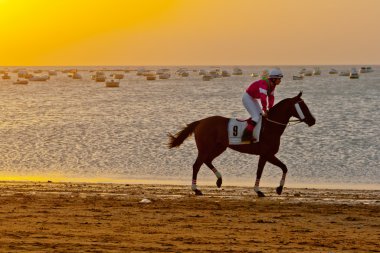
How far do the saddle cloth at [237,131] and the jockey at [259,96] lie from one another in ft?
0.27

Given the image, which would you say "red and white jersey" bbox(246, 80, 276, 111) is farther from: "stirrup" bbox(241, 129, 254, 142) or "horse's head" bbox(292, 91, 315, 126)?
"stirrup" bbox(241, 129, 254, 142)

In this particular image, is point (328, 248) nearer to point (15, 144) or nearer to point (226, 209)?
point (226, 209)

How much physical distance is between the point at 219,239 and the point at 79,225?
258cm

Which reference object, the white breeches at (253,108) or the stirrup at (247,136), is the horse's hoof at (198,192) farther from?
the white breeches at (253,108)

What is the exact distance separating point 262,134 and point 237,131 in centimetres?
56

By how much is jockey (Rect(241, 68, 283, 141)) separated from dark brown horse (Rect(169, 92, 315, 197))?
202 mm

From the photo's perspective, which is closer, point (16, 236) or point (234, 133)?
point (16, 236)

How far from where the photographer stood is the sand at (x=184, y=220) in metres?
13.1

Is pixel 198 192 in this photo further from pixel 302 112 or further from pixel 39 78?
pixel 39 78

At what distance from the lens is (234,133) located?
69.3 ft

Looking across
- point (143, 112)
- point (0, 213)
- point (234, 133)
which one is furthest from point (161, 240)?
point (143, 112)

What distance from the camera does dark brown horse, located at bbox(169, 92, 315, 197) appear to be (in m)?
20.8

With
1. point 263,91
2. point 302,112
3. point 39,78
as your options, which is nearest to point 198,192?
point 263,91

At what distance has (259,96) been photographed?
2091cm
